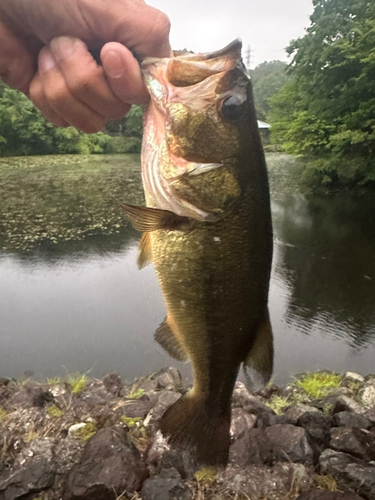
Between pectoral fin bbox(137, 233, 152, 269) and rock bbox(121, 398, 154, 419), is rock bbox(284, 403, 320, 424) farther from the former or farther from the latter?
pectoral fin bbox(137, 233, 152, 269)

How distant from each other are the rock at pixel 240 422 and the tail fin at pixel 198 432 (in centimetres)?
156

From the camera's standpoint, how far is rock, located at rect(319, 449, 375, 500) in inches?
113

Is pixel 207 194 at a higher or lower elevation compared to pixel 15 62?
lower

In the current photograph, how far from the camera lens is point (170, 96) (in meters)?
1.66

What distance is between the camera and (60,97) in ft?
5.97

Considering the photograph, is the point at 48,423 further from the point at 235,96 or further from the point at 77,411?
the point at 235,96

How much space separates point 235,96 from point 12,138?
3947 cm

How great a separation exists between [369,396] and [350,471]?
1755 millimetres

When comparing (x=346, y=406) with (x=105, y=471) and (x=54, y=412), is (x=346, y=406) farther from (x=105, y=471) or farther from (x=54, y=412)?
(x=54, y=412)

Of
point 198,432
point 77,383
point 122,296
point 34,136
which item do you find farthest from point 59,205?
point 34,136

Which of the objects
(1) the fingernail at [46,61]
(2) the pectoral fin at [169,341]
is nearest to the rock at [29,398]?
(2) the pectoral fin at [169,341]

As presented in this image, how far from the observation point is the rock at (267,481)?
295 cm

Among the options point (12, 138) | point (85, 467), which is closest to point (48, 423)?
point (85, 467)

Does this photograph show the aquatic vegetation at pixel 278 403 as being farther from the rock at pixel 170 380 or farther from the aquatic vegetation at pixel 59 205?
the aquatic vegetation at pixel 59 205
